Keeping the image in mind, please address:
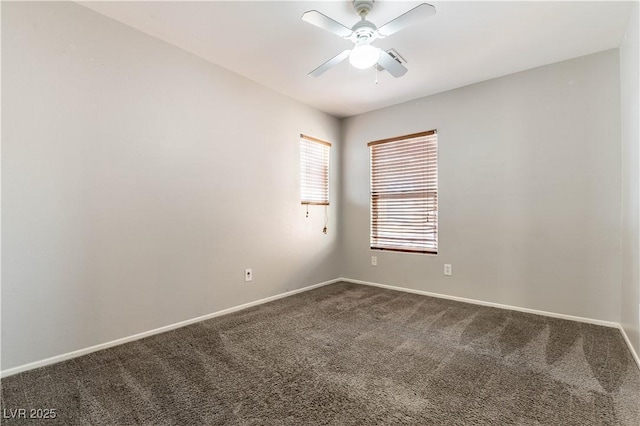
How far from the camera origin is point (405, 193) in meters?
3.66

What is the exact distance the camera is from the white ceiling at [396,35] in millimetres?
1988

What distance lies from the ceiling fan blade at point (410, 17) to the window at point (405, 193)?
1.83 m

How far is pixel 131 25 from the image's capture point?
2.19 metres

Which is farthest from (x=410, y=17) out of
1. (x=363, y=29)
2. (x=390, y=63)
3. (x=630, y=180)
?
(x=630, y=180)

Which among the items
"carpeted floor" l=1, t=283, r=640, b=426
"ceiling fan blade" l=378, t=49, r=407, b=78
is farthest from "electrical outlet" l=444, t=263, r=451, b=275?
"ceiling fan blade" l=378, t=49, r=407, b=78

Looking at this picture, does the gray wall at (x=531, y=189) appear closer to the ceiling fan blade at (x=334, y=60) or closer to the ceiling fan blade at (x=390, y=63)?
the ceiling fan blade at (x=390, y=63)

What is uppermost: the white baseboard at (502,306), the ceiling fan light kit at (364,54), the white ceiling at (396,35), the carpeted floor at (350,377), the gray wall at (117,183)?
the white ceiling at (396,35)

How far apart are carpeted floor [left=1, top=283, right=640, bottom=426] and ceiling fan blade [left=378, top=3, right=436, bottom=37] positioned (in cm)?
213

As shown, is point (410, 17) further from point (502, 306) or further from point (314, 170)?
point (502, 306)

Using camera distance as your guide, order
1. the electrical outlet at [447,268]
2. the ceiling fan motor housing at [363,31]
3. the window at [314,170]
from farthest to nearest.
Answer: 1. the window at [314,170]
2. the electrical outlet at [447,268]
3. the ceiling fan motor housing at [363,31]

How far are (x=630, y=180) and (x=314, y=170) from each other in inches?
118

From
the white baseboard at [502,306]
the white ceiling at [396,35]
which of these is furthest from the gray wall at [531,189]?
the white ceiling at [396,35]

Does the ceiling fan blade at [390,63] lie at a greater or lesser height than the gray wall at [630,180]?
greater

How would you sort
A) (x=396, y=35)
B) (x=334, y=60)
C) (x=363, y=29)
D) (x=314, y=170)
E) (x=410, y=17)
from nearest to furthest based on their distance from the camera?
1. (x=410, y=17)
2. (x=363, y=29)
3. (x=334, y=60)
4. (x=396, y=35)
5. (x=314, y=170)
